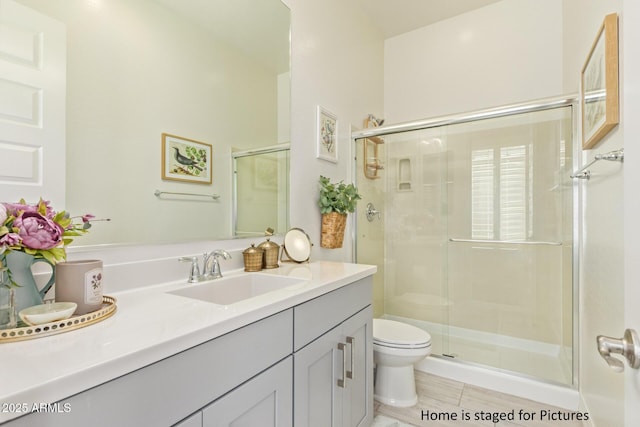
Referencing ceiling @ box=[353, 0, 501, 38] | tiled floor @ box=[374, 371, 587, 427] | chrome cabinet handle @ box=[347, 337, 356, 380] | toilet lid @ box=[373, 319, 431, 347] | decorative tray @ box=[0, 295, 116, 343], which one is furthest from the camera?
ceiling @ box=[353, 0, 501, 38]

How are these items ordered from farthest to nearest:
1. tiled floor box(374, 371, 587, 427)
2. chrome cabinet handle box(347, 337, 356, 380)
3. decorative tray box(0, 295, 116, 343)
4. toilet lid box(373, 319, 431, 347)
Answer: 1. toilet lid box(373, 319, 431, 347)
2. tiled floor box(374, 371, 587, 427)
3. chrome cabinet handle box(347, 337, 356, 380)
4. decorative tray box(0, 295, 116, 343)

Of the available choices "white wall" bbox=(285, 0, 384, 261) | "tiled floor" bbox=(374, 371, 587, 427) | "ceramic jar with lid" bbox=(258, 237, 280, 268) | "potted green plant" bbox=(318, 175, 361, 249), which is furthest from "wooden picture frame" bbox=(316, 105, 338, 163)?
"tiled floor" bbox=(374, 371, 587, 427)

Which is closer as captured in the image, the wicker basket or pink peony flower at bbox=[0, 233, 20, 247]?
pink peony flower at bbox=[0, 233, 20, 247]

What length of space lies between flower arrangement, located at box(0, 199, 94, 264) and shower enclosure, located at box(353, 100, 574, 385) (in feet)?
6.48

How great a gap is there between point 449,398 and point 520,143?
1961mm

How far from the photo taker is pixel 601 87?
3.92 ft

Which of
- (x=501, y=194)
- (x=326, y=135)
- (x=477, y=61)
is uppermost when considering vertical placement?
(x=477, y=61)

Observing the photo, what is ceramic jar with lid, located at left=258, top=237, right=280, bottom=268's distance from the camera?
1.51 metres

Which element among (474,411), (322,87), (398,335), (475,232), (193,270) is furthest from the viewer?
(475,232)

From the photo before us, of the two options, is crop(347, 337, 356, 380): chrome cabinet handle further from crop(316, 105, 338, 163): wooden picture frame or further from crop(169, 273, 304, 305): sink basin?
crop(316, 105, 338, 163): wooden picture frame

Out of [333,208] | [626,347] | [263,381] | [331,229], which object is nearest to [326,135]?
[333,208]

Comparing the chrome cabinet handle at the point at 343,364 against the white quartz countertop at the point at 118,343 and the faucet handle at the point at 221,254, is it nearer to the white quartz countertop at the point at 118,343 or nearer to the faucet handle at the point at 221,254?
the white quartz countertop at the point at 118,343

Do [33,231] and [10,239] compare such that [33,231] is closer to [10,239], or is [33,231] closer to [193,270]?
[10,239]

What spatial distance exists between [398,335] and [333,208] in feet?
2.91
